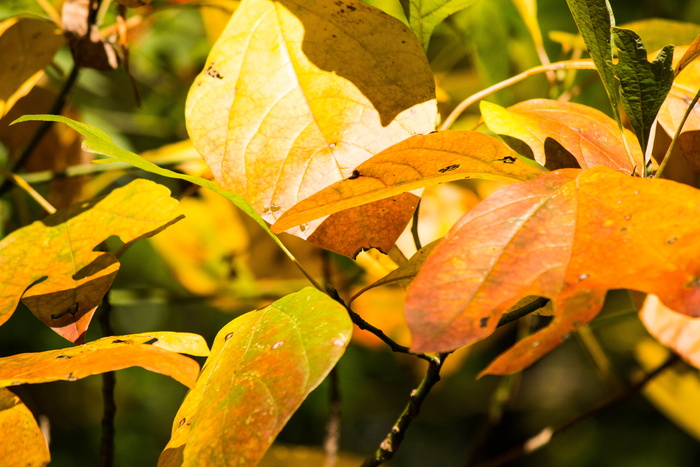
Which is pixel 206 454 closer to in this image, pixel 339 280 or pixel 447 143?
pixel 447 143

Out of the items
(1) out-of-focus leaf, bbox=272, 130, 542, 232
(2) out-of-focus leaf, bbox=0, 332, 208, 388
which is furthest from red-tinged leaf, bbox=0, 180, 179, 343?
(1) out-of-focus leaf, bbox=272, 130, 542, 232

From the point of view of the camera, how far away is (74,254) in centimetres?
49

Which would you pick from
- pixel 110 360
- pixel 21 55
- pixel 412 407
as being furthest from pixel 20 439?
pixel 21 55

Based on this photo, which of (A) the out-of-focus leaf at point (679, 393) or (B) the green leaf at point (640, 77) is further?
(A) the out-of-focus leaf at point (679, 393)

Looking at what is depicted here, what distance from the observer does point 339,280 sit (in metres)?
1.04

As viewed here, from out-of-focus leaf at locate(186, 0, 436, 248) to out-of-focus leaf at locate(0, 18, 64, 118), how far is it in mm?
222

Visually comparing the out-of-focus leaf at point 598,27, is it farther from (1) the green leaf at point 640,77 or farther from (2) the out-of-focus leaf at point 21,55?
(2) the out-of-focus leaf at point 21,55

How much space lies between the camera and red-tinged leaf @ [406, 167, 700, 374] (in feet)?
0.94

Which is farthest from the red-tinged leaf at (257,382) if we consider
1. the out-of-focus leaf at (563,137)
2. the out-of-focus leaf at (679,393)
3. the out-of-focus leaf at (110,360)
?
the out-of-focus leaf at (679,393)

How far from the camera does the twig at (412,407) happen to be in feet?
1.34

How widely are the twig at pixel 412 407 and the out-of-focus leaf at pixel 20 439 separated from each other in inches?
8.6

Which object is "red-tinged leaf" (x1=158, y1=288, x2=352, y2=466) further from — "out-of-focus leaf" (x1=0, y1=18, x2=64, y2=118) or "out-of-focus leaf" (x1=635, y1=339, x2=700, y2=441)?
"out-of-focus leaf" (x1=635, y1=339, x2=700, y2=441)

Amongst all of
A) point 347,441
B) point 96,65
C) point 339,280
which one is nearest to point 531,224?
point 96,65

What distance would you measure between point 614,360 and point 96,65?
133 cm
